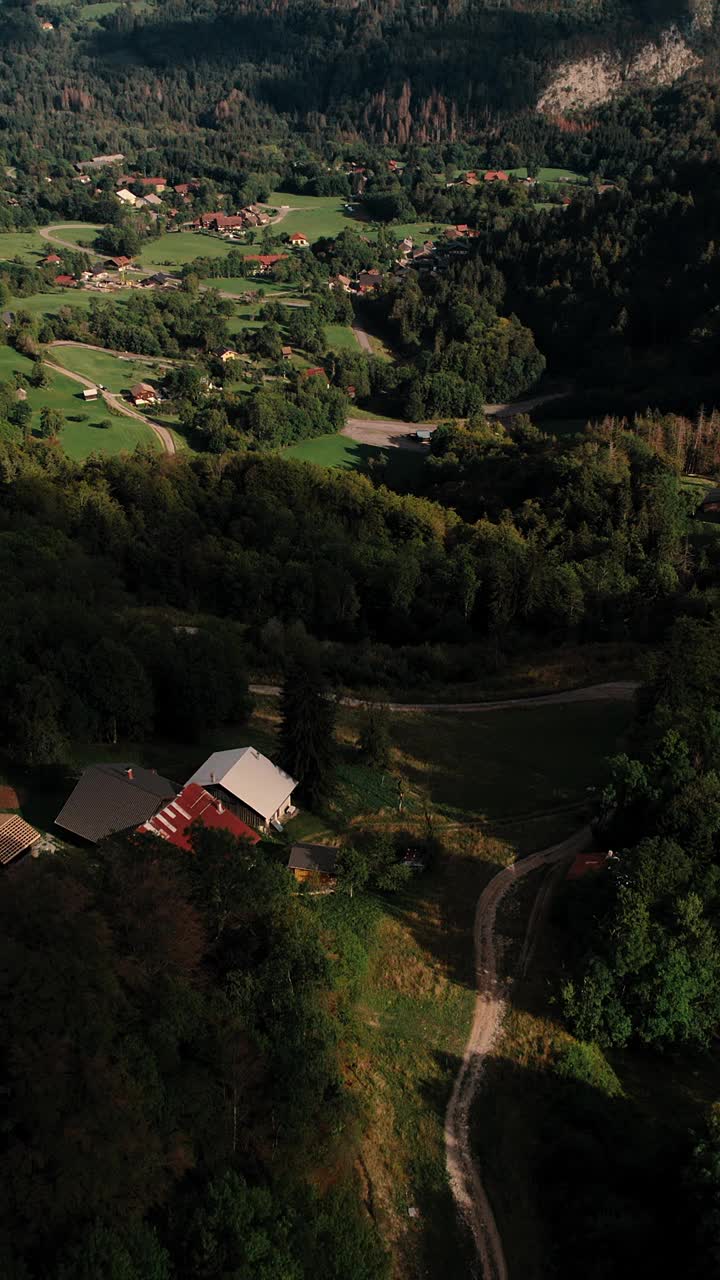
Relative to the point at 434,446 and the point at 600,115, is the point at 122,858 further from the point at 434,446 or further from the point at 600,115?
the point at 600,115

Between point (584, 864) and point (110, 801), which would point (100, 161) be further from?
point (584, 864)

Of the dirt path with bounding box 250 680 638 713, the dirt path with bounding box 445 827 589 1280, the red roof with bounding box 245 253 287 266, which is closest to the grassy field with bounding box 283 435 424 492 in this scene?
the dirt path with bounding box 250 680 638 713

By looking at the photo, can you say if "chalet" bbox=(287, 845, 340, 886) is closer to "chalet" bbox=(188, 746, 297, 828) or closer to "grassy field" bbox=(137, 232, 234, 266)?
"chalet" bbox=(188, 746, 297, 828)

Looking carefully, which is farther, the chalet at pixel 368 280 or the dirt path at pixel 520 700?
the chalet at pixel 368 280

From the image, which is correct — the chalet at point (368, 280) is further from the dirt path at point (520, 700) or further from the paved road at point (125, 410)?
the dirt path at point (520, 700)

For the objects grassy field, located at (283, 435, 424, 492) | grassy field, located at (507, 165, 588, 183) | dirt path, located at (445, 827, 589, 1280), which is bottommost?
grassy field, located at (283, 435, 424, 492)

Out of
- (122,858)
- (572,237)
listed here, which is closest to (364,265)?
(572,237)

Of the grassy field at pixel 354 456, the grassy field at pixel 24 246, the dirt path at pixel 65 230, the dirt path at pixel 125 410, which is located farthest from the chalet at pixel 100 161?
the grassy field at pixel 354 456
